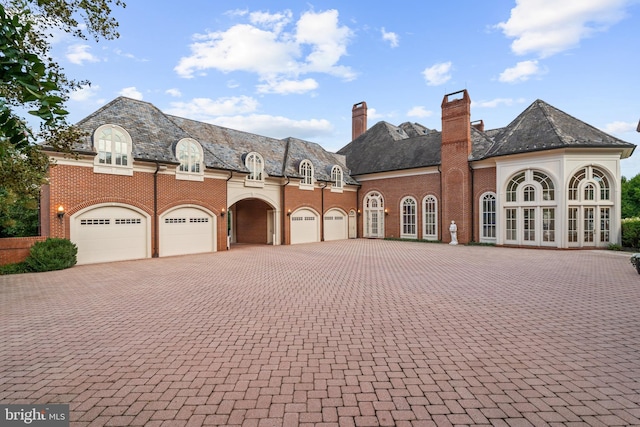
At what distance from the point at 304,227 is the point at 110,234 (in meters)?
12.0

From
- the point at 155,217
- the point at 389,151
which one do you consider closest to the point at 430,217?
the point at 389,151

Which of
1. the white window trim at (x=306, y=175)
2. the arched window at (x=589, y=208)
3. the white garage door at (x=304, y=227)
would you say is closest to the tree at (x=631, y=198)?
the arched window at (x=589, y=208)

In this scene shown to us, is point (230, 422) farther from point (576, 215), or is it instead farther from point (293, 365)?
point (576, 215)

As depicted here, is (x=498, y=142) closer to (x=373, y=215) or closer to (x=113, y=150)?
(x=373, y=215)

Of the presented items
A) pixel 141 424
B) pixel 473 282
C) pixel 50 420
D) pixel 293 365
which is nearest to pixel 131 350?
pixel 50 420

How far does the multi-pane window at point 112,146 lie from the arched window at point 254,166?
21.7ft

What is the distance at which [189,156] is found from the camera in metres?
16.6

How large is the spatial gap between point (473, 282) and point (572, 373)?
5.41m

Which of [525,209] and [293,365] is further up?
[525,209]

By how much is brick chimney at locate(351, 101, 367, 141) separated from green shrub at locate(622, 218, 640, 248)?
23299mm

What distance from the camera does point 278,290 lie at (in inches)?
335

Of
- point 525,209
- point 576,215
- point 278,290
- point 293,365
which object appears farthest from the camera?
point 525,209

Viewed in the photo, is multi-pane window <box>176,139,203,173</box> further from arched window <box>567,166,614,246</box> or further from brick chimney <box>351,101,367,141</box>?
brick chimney <box>351,101,367,141</box>

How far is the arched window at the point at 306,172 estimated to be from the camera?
2252 centimetres
